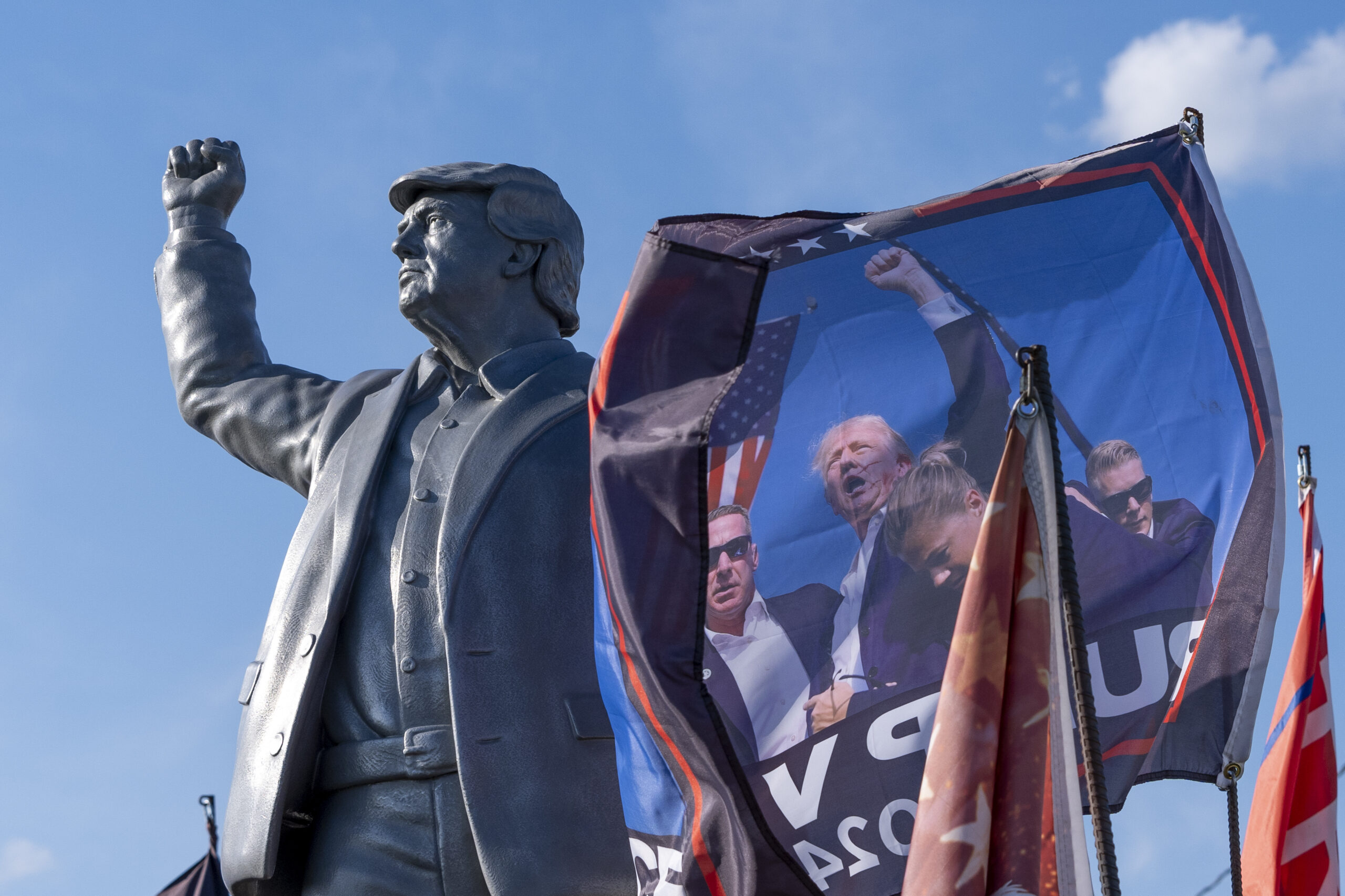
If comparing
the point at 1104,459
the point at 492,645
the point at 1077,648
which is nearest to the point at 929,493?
the point at 1104,459

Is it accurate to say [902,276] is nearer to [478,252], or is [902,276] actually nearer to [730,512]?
[730,512]

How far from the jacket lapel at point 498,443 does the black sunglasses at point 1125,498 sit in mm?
1986

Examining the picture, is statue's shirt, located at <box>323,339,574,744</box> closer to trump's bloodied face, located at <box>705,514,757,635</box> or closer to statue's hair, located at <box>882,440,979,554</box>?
trump's bloodied face, located at <box>705,514,757,635</box>

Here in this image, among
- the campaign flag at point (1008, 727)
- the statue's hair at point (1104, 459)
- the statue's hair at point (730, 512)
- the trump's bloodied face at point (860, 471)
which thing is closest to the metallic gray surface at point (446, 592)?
the statue's hair at point (730, 512)

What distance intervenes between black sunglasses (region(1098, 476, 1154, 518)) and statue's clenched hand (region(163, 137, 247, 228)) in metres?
4.09

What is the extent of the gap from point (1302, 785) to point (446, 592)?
3.25m

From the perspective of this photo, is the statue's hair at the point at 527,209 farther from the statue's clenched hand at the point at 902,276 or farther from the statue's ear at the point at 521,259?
the statue's clenched hand at the point at 902,276

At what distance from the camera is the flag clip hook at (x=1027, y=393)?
5.73m

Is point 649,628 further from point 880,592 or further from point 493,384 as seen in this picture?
point 493,384

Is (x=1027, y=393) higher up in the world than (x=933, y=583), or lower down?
higher up

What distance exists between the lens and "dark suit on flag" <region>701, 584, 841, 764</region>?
6.59 meters

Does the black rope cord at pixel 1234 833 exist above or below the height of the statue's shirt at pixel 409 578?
below

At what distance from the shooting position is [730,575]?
22.4ft

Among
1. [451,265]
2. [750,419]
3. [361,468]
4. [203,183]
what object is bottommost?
[750,419]
